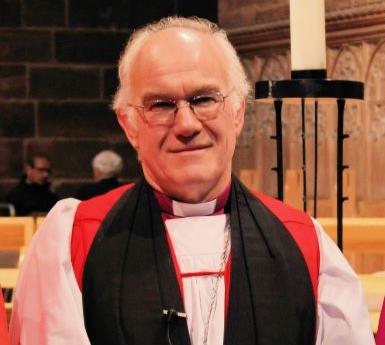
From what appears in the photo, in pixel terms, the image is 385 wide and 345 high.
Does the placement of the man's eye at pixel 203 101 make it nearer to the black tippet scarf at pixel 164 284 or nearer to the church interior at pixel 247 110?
the black tippet scarf at pixel 164 284

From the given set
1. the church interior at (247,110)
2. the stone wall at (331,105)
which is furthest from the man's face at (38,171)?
the stone wall at (331,105)

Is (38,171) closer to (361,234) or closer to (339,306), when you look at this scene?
(361,234)

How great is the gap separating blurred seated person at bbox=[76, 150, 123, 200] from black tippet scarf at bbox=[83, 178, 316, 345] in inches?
331

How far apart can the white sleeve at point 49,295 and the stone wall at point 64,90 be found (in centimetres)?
1019

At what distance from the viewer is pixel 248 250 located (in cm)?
295

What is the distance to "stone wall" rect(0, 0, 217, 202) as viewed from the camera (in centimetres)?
1304

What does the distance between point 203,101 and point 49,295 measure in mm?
542

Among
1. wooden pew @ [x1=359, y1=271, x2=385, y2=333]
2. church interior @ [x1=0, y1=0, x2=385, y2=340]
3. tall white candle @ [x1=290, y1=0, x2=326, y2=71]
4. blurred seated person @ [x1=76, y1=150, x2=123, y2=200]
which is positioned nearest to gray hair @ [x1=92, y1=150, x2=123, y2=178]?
blurred seated person @ [x1=76, y1=150, x2=123, y2=200]

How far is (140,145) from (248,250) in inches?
13.6

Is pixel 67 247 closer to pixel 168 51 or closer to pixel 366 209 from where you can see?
pixel 168 51

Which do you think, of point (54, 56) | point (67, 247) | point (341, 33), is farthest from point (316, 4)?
point (54, 56)

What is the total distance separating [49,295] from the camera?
2.78 metres

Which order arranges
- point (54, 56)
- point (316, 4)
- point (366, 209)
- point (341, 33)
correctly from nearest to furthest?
point (316, 4), point (366, 209), point (341, 33), point (54, 56)

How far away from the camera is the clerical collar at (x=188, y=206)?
2.93 m
